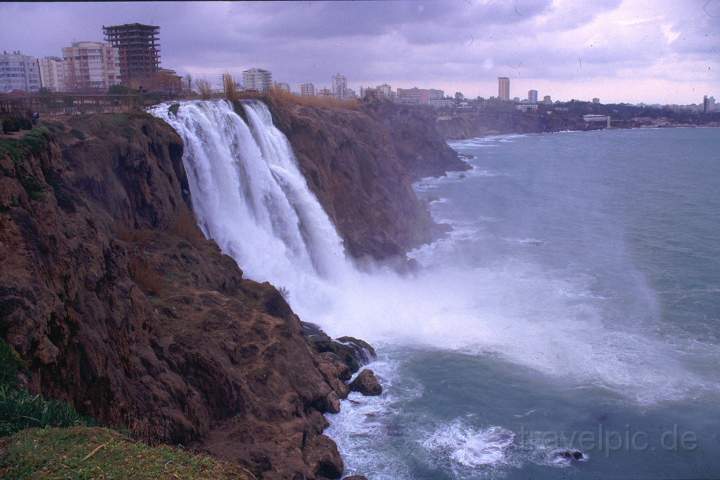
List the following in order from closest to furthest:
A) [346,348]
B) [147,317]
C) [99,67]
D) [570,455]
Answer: [147,317], [570,455], [346,348], [99,67]

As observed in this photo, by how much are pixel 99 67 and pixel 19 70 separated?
856 cm

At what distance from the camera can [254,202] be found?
74.3 ft

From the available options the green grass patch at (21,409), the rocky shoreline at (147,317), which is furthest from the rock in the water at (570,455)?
the green grass patch at (21,409)

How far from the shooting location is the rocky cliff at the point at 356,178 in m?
28.5

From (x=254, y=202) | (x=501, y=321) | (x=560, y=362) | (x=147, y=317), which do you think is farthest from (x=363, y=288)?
(x=147, y=317)

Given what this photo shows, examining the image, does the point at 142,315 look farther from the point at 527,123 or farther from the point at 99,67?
the point at 527,123

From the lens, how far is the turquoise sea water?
1325 centimetres

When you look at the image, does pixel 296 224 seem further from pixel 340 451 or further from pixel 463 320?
pixel 340 451

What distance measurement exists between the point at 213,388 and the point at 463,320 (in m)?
10.5

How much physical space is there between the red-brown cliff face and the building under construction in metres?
25.8

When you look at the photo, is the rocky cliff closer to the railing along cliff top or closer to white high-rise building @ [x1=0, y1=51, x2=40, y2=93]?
the railing along cliff top

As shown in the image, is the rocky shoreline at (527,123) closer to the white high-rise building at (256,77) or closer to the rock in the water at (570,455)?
the white high-rise building at (256,77)

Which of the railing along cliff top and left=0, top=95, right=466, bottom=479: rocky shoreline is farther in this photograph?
the railing along cliff top
